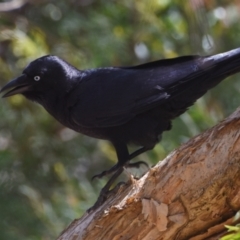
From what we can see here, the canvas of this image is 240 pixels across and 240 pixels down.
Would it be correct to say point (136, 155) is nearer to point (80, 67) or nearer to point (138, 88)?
point (138, 88)

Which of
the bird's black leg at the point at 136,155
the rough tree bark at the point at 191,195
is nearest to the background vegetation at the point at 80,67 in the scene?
the bird's black leg at the point at 136,155

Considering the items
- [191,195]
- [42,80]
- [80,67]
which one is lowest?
[191,195]

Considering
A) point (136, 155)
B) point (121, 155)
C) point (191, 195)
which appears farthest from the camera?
point (136, 155)

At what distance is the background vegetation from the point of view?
580 centimetres

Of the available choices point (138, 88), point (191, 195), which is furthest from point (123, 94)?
point (191, 195)

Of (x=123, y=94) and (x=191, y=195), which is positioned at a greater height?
(x=123, y=94)

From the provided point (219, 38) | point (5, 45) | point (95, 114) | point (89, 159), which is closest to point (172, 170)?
point (95, 114)

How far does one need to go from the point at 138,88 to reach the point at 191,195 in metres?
1.14

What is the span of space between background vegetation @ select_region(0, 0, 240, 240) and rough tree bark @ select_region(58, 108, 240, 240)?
210 centimetres

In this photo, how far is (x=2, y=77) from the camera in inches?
255

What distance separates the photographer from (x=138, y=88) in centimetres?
431

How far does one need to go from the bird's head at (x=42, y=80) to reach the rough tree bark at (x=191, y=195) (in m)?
1.24

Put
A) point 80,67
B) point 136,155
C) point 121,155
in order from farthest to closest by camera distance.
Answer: point 80,67 < point 136,155 < point 121,155

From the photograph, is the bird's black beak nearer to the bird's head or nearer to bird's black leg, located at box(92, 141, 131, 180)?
the bird's head
